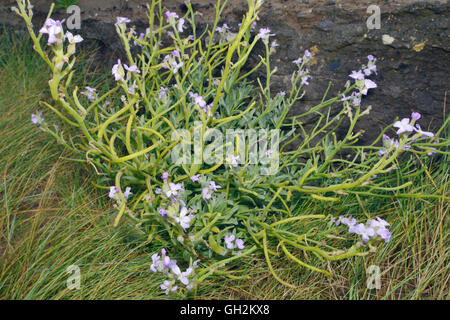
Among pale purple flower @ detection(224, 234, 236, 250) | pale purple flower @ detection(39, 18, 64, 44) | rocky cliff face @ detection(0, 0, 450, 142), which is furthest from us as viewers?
rocky cliff face @ detection(0, 0, 450, 142)

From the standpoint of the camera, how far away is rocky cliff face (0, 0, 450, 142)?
1.92 metres

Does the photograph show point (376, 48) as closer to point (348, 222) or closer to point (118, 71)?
point (348, 222)

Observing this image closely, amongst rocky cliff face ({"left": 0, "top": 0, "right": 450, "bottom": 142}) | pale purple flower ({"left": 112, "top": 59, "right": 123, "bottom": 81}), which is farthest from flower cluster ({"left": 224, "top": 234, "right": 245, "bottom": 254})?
rocky cliff face ({"left": 0, "top": 0, "right": 450, "bottom": 142})

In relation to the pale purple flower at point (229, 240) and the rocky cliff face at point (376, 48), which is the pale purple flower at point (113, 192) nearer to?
the pale purple flower at point (229, 240)

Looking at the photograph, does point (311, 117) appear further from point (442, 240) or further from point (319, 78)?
point (442, 240)

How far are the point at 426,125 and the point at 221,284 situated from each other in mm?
1374

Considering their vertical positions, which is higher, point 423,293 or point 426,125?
point 426,125

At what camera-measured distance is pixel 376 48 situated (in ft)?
6.55

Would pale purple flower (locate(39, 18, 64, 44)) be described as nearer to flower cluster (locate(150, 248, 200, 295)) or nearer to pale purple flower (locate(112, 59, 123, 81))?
pale purple flower (locate(112, 59, 123, 81))

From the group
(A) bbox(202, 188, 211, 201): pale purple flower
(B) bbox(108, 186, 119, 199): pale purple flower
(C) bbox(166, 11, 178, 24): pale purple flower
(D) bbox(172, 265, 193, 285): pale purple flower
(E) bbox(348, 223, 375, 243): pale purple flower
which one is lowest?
(D) bbox(172, 265, 193, 285): pale purple flower

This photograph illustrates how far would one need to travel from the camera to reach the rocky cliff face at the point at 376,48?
6.30 feet

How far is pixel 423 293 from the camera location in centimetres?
155

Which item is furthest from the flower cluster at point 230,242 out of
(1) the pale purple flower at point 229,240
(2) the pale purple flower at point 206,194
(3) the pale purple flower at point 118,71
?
(3) the pale purple flower at point 118,71
